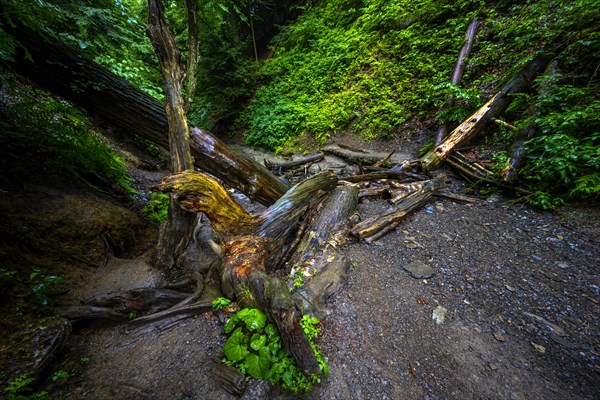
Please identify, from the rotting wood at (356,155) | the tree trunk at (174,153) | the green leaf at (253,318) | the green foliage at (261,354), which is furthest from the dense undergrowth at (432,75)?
the tree trunk at (174,153)

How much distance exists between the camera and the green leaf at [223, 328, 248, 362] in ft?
5.84

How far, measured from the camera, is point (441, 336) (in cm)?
219

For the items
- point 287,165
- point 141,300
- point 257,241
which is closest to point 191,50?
point 257,241

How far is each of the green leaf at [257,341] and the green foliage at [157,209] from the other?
3128 millimetres

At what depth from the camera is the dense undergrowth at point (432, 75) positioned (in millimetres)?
3750

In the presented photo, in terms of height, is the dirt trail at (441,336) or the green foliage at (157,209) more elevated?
the green foliage at (157,209)

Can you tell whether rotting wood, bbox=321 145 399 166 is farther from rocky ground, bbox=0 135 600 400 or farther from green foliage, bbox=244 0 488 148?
rocky ground, bbox=0 135 600 400

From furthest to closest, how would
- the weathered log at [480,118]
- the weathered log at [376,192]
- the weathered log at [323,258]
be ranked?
the weathered log at [480,118], the weathered log at [376,192], the weathered log at [323,258]

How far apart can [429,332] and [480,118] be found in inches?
222

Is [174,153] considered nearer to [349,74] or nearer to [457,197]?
[457,197]

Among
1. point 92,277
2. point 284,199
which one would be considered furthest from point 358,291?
point 92,277

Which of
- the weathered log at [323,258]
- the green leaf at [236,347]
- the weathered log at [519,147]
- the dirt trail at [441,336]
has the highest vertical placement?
the weathered log at [519,147]

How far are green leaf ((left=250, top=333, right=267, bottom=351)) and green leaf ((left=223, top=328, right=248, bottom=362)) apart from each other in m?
0.07

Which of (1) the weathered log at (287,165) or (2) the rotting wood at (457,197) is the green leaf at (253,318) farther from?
(1) the weathered log at (287,165)
